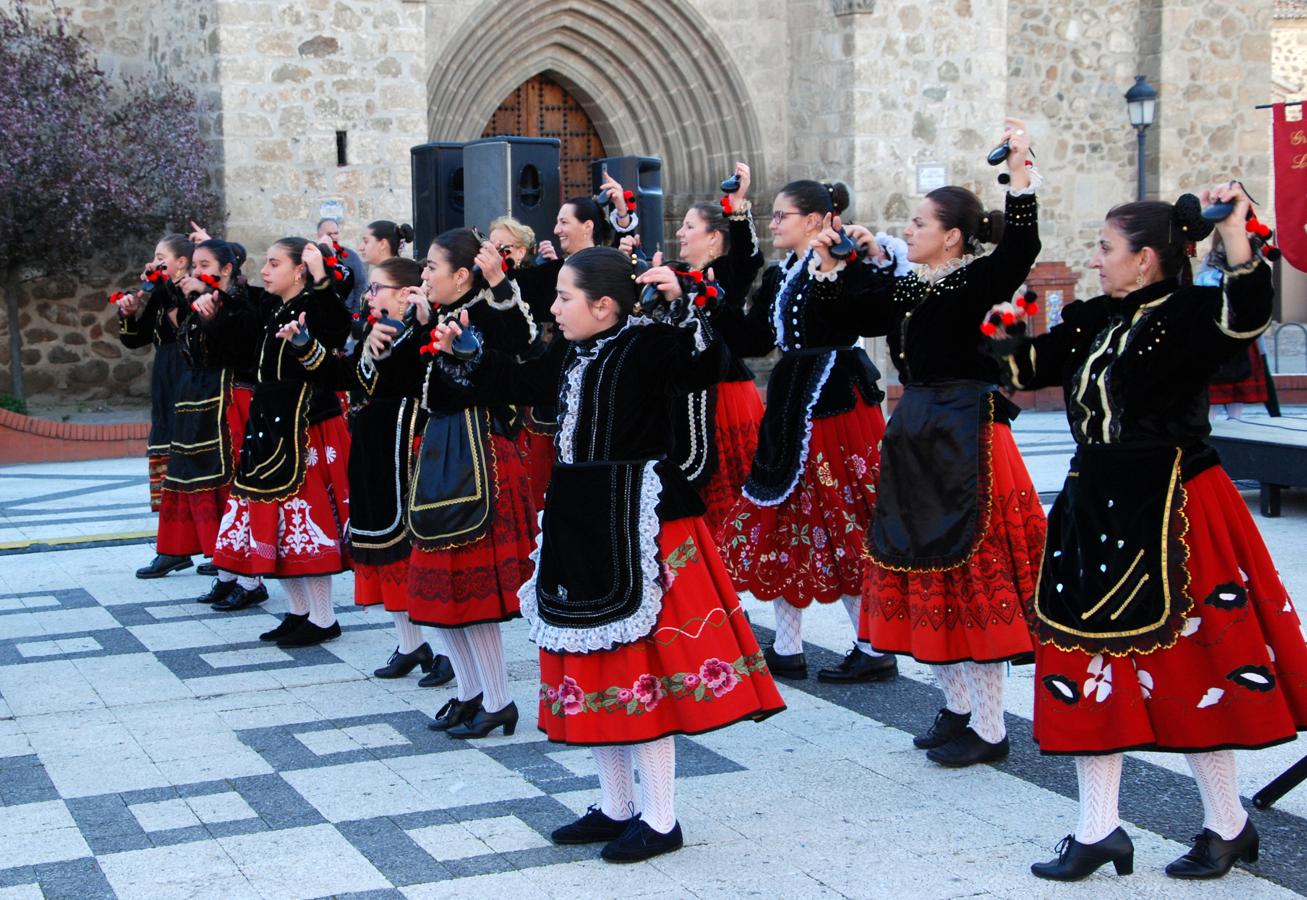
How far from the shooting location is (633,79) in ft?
56.1

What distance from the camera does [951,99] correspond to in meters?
16.8

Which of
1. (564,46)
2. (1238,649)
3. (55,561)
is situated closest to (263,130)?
(564,46)

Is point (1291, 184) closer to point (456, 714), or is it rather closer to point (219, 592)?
point (456, 714)

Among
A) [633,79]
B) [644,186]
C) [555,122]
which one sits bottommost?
[644,186]

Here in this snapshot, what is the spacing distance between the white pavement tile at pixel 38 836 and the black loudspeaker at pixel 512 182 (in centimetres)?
375

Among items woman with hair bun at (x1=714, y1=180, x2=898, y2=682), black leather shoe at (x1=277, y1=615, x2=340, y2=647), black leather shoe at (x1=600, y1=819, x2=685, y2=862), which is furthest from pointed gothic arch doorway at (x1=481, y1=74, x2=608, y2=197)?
black leather shoe at (x1=600, y1=819, x2=685, y2=862)

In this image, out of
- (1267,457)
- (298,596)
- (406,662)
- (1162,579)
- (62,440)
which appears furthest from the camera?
(62,440)

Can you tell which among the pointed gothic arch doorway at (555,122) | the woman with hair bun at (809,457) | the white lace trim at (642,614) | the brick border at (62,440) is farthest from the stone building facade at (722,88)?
the white lace trim at (642,614)

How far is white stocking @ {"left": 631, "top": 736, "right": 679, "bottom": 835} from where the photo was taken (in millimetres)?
4164

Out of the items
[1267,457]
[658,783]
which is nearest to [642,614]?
[658,783]

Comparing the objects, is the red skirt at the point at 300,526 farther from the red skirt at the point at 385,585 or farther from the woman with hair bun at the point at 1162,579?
the woman with hair bun at the point at 1162,579

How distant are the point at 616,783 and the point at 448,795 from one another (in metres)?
0.67

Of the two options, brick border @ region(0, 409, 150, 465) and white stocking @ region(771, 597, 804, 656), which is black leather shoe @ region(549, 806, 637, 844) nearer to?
white stocking @ region(771, 597, 804, 656)

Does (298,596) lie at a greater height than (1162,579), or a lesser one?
lesser
